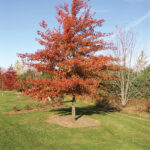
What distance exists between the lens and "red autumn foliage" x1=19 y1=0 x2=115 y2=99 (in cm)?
866

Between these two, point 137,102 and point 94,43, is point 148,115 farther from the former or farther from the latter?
point 94,43

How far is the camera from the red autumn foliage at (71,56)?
28.4 feet

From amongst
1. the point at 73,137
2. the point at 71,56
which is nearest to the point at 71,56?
the point at 71,56

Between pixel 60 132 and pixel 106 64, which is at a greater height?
pixel 106 64

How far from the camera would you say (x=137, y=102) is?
55.0 feet

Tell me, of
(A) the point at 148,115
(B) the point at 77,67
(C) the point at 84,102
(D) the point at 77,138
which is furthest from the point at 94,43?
(C) the point at 84,102

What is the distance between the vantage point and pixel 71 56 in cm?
976

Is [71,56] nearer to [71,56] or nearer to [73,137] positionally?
[71,56]

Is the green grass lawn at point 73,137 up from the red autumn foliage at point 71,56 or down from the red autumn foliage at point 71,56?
down

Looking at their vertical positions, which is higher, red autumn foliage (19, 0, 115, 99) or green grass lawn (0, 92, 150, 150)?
red autumn foliage (19, 0, 115, 99)

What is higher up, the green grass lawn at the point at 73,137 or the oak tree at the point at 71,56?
the oak tree at the point at 71,56

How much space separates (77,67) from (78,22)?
9.51ft

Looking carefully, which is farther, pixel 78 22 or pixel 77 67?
pixel 78 22

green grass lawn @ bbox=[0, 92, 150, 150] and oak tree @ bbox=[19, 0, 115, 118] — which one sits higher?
oak tree @ bbox=[19, 0, 115, 118]
